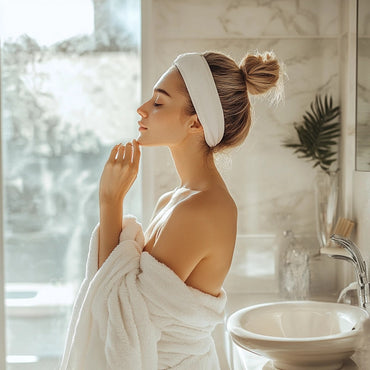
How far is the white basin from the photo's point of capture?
1.37 m

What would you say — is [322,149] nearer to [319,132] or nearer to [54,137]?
[319,132]

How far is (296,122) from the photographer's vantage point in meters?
2.52

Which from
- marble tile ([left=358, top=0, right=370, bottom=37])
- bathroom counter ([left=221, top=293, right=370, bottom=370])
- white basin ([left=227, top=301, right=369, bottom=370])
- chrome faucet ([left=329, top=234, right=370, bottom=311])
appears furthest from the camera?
marble tile ([left=358, top=0, right=370, bottom=37])

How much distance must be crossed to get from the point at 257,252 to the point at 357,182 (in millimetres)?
553

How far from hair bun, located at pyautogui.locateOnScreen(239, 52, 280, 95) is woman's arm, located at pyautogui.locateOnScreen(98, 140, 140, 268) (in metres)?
0.36

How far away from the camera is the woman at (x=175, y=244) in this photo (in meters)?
1.39

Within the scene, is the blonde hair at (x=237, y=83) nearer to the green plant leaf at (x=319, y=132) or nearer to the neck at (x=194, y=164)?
the neck at (x=194, y=164)

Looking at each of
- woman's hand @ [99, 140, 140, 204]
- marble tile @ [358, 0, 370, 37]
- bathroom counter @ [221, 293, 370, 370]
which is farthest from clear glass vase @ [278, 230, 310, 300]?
woman's hand @ [99, 140, 140, 204]

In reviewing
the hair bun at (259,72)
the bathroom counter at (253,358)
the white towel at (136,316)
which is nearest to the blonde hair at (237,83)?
the hair bun at (259,72)

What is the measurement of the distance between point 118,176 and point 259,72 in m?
0.47

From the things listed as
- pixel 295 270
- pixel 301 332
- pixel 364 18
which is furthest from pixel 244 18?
pixel 301 332

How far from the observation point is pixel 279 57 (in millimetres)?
2500

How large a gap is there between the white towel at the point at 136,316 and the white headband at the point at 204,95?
0.35 m

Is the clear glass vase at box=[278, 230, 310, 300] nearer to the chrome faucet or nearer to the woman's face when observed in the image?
the chrome faucet
